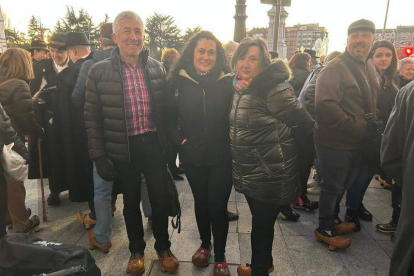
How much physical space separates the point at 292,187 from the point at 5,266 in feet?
6.43

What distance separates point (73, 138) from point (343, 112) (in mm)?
2866

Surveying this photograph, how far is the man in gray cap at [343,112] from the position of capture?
2701mm

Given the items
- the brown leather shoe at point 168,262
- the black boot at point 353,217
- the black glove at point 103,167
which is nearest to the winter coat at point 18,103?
the black glove at point 103,167

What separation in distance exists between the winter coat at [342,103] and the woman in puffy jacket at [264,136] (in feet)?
2.17

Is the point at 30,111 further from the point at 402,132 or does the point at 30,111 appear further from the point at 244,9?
the point at 244,9

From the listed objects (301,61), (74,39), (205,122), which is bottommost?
(205,122)

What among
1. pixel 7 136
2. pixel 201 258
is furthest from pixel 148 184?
pixel 7 136

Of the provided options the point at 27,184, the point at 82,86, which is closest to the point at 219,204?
the point at 82,86

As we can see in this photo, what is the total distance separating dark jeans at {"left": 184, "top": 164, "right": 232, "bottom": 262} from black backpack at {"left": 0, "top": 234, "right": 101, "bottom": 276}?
1.09 m

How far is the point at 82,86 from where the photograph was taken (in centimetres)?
275

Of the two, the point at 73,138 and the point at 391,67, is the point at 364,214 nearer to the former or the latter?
the point at 391,67

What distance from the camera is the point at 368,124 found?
282 cm

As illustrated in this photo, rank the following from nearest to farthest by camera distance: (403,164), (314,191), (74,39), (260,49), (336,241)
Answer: (403,164)
(260,49)
(336,241)
(74,39)
(314,191)

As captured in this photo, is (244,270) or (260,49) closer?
(260,49)
